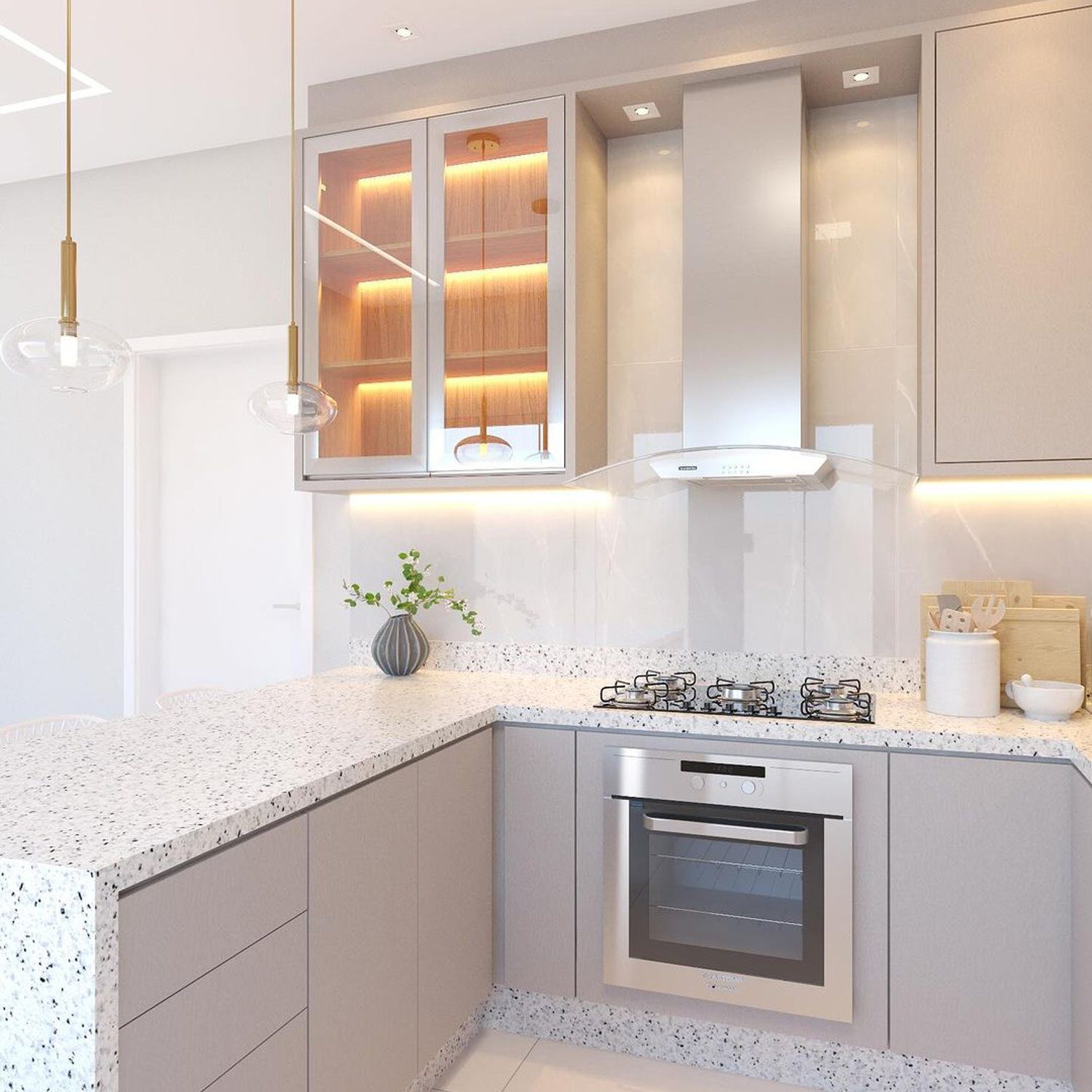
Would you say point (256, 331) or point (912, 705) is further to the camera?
point (256, 331)

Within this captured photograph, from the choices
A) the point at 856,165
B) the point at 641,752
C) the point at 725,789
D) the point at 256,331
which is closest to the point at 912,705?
the point at 725,789

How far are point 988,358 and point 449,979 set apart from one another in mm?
2025

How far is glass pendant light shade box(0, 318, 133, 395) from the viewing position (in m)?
1.50

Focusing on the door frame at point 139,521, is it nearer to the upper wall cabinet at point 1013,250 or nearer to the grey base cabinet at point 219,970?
the grey base cabinet at point 219,970

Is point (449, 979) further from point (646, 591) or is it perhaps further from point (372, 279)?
point (372, 279)

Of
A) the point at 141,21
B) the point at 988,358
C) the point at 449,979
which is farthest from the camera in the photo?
the point at 141,21

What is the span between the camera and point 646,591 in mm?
2928

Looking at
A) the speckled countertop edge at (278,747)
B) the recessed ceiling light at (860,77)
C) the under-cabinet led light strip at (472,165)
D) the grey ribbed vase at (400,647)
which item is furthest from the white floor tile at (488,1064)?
the recessed ceiling light at (860,77)

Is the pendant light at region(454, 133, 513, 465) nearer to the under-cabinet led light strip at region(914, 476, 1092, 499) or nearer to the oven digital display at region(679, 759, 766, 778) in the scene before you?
the oven digital display at region(679, 759, 766, 778)

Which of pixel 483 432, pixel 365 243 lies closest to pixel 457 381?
pixel 483 432

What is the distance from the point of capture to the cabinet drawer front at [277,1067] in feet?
4.74

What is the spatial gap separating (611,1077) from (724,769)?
32.8 inches

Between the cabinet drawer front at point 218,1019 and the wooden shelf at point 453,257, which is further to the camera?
the wooden shelf at point 453,257

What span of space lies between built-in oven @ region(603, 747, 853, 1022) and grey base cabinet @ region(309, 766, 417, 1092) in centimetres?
59
